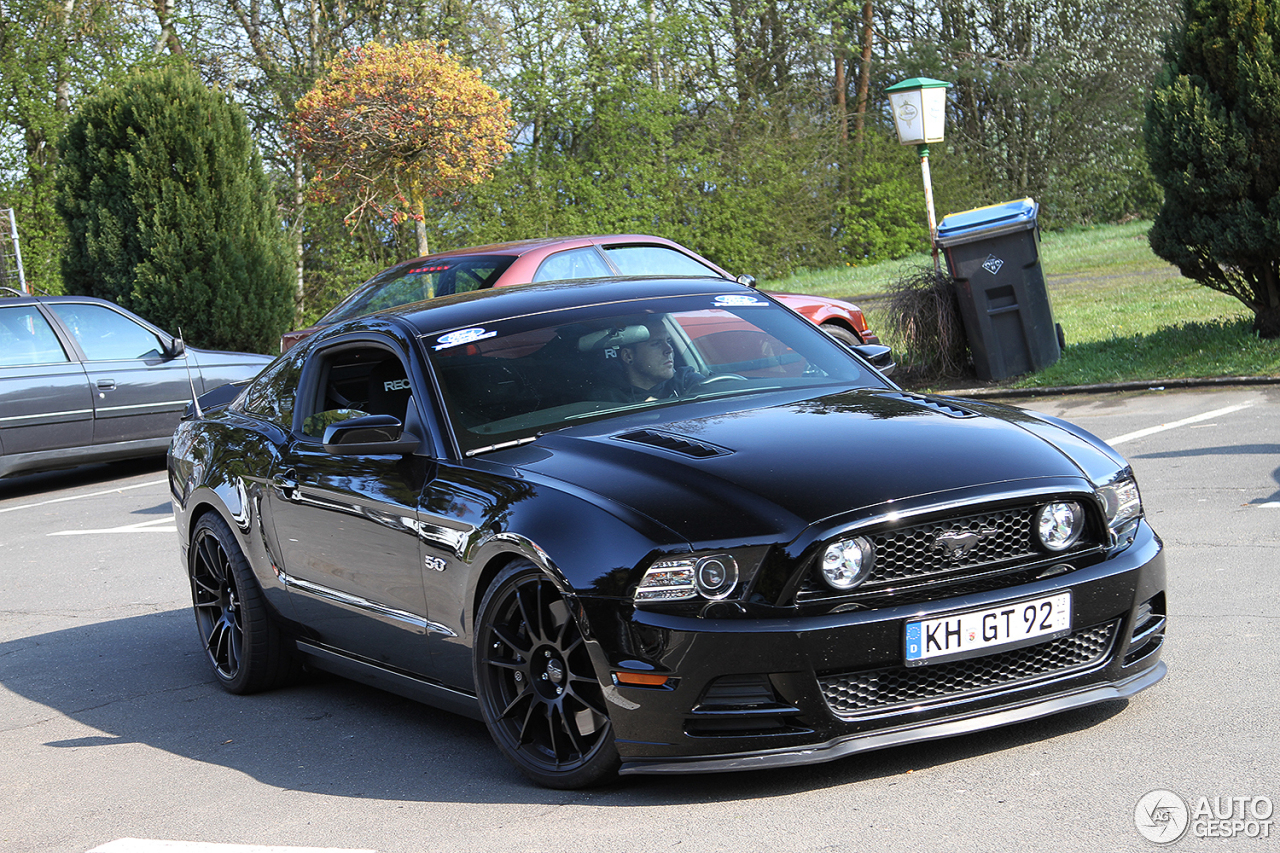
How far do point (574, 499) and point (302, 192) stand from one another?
A: 2160 cm

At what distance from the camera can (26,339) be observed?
13117mm

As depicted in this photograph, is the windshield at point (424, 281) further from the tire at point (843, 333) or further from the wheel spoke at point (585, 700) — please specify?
the wheel spoke at point (585, 700)

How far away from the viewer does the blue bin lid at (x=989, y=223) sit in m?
12.3

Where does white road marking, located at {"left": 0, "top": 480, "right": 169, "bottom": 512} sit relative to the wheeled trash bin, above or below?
below

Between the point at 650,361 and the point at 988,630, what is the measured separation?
1770mm

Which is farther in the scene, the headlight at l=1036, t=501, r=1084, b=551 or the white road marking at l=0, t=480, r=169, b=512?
the white road marking at l=0, t=480, r=169, b=512

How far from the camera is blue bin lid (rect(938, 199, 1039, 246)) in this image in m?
12.3

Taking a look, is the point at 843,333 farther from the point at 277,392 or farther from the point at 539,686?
the point at 539,686

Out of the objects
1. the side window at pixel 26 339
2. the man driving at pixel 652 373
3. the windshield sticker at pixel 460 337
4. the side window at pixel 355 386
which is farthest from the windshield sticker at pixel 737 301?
the side window at pixel 26 339

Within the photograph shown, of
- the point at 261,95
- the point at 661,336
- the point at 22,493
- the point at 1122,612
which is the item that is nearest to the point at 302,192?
the point at 261,95

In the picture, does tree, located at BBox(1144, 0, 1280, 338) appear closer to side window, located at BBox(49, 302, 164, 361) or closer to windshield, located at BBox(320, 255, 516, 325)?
windshield, located at BBox(320, 255, 516, 325)

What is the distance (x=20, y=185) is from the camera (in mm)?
25703

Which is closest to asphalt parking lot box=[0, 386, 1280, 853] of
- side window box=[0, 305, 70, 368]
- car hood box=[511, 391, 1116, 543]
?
car hood box=[511, 391, 1116, 543]

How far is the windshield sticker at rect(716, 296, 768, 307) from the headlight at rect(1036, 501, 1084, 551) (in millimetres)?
1884
